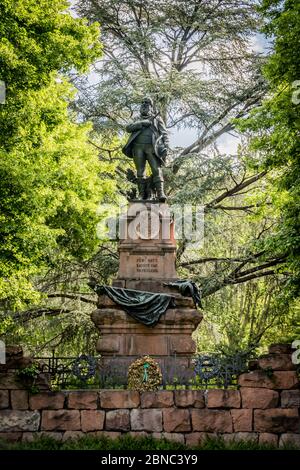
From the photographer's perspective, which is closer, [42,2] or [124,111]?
[42,2]

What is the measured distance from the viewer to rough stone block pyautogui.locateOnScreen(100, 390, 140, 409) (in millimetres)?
9227

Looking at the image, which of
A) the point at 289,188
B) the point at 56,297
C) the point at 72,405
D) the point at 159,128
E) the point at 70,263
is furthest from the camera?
the point at 56,297

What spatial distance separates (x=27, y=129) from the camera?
1284 centimetres

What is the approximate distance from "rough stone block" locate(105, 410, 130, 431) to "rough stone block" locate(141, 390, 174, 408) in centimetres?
35

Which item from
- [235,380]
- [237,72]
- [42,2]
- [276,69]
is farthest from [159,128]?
[237,72]

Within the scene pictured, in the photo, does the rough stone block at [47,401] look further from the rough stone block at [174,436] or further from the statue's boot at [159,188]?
Answer: the statue's boot at [159,188]

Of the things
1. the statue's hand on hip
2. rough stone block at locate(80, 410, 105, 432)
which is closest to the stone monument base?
rough stone block at locate(80, 410, 105, 432)

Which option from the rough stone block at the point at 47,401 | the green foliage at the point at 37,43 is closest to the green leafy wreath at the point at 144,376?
the rough stone block at the point at 47,401

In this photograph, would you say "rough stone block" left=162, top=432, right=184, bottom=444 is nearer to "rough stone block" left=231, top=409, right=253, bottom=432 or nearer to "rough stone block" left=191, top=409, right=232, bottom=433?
"rough stone block" left=191, top=409, right=232, bottom=433

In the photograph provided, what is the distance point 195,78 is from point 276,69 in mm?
6883

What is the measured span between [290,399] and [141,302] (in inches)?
139

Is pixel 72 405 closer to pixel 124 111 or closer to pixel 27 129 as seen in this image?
pixel 27 129

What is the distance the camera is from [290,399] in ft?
30.7

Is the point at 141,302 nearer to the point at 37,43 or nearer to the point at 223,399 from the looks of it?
the point at 223,399
